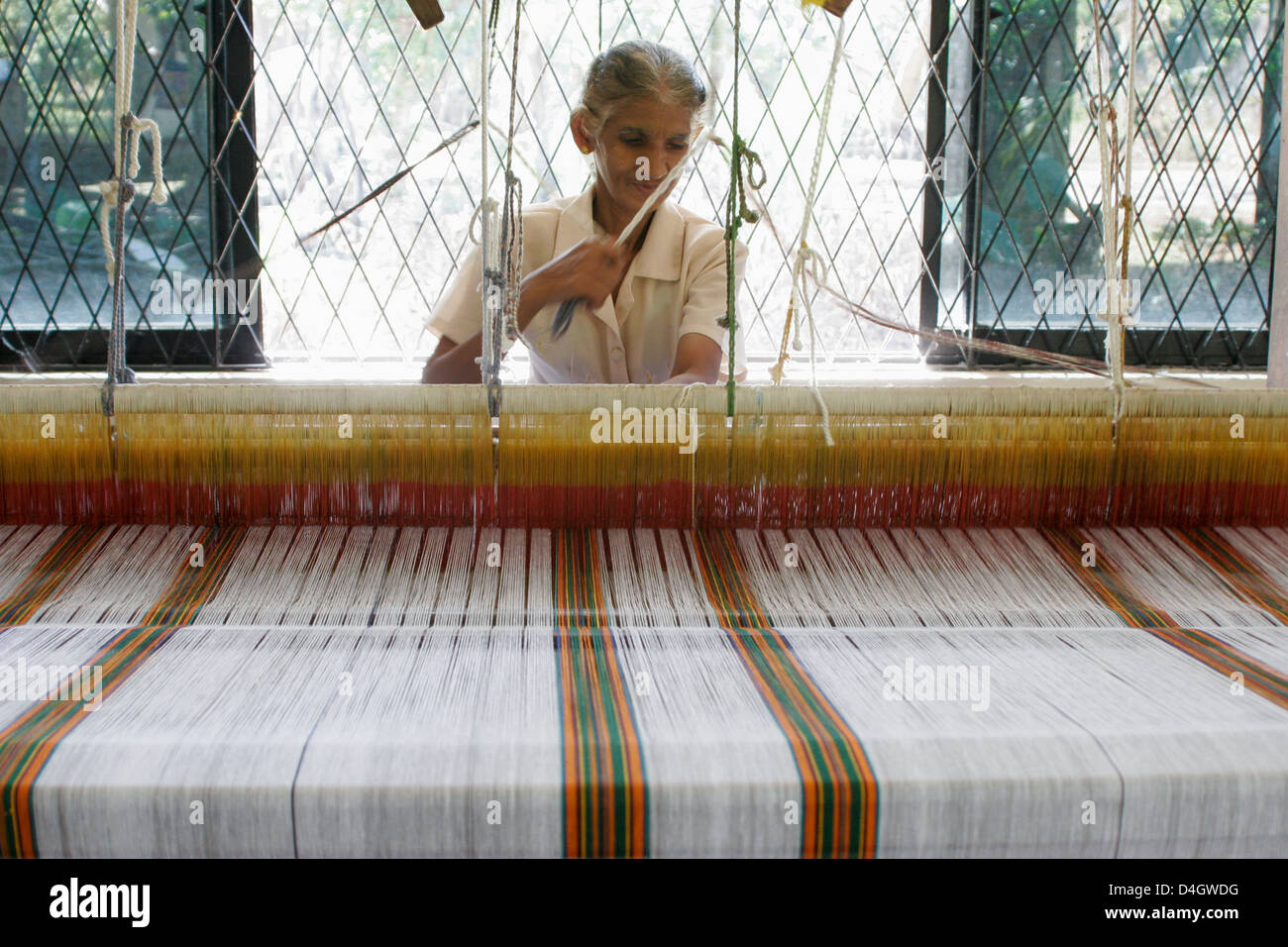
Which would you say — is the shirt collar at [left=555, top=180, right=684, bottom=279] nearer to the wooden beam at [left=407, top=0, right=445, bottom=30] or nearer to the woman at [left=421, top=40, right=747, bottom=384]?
the woman at [left=421, top=40, right=747, bottom=384]

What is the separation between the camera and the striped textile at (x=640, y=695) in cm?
54

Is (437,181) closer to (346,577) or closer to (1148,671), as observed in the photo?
(346,577)

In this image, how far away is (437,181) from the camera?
2.14 meters

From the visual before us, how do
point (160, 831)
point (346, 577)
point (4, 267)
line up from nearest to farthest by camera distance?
point (160, 831) < point (346, 577) < point (4, 267)

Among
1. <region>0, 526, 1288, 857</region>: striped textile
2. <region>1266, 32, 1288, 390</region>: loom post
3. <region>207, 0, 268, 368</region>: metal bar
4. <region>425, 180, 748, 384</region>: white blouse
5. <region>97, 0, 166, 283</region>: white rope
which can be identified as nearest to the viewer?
<region>0, 526, 1288, 857</region>: striped textile

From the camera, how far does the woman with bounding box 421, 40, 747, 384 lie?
1.39m

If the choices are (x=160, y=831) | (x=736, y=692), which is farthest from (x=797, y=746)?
(x=160, y=831)

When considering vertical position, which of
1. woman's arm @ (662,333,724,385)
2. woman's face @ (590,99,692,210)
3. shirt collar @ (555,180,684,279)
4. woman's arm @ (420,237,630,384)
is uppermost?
woman's face @ (590,99,692,210)

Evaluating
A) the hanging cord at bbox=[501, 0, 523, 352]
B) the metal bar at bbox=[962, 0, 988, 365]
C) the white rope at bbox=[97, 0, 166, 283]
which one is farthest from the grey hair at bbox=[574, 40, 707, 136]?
the metal bar at bbox=[962, 0, 988, 365]

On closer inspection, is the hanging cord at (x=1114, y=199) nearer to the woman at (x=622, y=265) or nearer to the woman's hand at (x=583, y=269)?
the woman at (x=622, y=265)

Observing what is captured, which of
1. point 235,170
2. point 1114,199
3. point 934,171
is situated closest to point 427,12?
point 1114,199

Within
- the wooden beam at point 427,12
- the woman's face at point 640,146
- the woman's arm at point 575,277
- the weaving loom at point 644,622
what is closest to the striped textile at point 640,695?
the weaving loom at point 644,622
